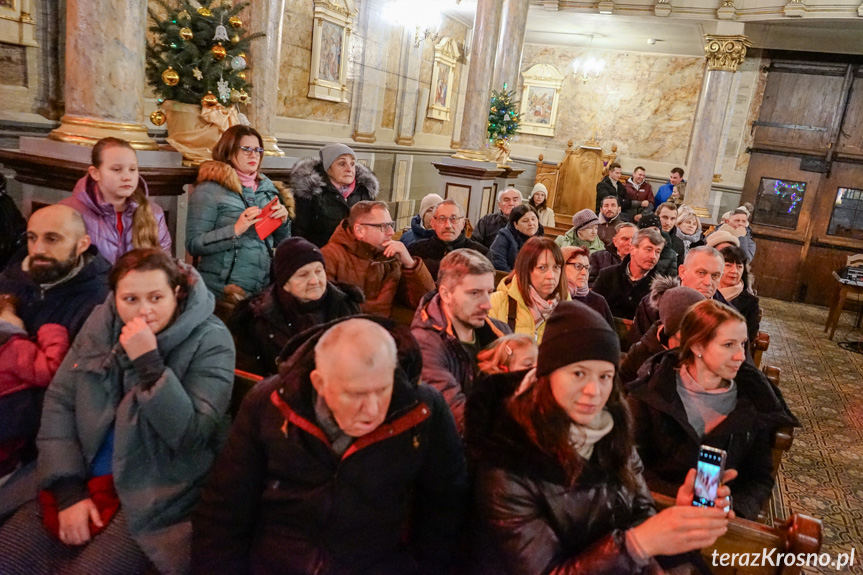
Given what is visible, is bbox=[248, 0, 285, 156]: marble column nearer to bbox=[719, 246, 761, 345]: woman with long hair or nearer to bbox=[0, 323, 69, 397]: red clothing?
bbox=[0, 323, 69, 397]: red clothing

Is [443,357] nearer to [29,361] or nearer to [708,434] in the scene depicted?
[708,434]

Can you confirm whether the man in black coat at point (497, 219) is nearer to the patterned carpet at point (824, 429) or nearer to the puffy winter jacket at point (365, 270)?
the puffy winter jacket at point (365, 270)

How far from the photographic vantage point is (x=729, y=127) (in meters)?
11.5

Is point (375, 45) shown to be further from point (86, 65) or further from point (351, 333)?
point (351, 333)

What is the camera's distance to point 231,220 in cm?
359

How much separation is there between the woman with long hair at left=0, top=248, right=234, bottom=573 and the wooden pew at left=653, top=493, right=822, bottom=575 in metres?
1.55

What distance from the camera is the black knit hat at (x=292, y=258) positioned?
102 inches

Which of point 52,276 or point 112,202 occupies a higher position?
point 112,202

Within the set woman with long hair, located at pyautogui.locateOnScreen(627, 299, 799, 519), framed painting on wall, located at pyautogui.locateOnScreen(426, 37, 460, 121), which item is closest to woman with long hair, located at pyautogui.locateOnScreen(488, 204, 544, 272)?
woman with long hair, located at pyautogui.locateOnScreen(627, 299, 799, 519)

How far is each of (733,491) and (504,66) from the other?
7967 mm

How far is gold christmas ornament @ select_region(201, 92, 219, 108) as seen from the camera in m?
4.58

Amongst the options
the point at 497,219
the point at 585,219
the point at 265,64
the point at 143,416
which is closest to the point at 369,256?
the point at 143,416

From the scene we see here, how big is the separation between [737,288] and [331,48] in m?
6.90

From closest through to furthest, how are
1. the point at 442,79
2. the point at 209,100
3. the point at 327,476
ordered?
the point at 327,476
the point at 209,100
the point at 442,79
